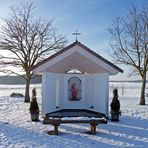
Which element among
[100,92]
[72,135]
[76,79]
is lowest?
[72,135]

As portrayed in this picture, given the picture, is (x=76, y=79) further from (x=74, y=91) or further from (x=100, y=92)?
(x=100, y=92)

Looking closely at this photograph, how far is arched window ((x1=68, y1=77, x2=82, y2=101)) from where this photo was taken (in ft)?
48.7

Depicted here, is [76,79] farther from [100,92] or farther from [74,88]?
[100,92]

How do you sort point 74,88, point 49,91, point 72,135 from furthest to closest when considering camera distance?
1. point 74,88
2. point 49,91
3. point 72,135

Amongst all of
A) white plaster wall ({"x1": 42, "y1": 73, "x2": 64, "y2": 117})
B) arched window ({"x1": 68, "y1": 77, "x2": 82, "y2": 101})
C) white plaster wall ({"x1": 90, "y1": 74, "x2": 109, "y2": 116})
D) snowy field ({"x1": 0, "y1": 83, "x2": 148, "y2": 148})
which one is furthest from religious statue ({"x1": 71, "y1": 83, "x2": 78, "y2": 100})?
snowy field ({"x1": 0, "y1": 83, "x2": 148, "y2": 148})

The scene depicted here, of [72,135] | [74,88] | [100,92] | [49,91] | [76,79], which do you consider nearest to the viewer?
[72,135]

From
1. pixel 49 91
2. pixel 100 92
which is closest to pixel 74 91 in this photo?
pixel 100 92

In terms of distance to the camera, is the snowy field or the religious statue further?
the religious statue

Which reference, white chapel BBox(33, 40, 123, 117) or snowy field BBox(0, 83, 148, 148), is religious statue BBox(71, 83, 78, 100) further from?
snowy field BBox(0, 83, 148, 148)

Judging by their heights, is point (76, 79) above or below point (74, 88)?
above

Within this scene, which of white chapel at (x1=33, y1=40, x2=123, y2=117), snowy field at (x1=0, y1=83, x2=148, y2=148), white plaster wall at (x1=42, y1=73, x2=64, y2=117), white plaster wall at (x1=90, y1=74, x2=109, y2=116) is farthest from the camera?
white plaster wall at (x1=90, y1=74, x2=109, y2=116)

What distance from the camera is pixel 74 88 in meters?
14.8

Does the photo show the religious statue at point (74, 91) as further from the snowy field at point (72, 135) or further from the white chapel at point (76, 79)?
the snowy field at point (72, 135)

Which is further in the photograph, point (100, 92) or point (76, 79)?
point (76, 79)
